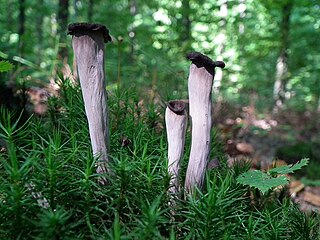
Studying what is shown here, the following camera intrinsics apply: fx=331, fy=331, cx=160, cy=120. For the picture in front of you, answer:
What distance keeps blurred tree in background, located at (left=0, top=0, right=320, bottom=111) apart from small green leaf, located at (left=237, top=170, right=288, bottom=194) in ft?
2.87

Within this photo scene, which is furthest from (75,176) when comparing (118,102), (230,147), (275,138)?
(275,138)

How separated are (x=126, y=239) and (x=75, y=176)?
41 cm

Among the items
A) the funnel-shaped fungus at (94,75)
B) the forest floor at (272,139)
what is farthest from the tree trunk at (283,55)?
the funnel-shaped fungus at (94,75)

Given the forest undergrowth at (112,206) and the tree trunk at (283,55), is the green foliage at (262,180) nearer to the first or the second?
the forest undergrowth at (112,206)

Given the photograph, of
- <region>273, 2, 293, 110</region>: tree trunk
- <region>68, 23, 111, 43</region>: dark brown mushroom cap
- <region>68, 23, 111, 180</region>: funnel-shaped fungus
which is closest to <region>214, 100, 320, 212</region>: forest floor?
<region>273, 2, 293, 110</region>: tree trunk

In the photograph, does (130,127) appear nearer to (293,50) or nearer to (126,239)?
(126,239)

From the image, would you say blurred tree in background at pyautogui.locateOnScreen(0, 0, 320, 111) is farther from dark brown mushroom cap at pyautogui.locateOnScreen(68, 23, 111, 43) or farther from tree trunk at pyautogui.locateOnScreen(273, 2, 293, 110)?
dark brown mushroom cap at pyautogui.locateOnScreen(68, 23, 111, 43)

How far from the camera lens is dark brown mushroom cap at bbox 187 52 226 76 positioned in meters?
1.38

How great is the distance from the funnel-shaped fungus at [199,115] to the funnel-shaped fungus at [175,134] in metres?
0.07

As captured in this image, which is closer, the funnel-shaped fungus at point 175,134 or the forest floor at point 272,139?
the funnel-shaped fungus at point 175,134

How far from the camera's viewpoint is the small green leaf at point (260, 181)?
1607mm

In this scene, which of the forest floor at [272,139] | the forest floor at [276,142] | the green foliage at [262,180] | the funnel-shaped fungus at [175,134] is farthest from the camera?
the forest floor at [276,142]

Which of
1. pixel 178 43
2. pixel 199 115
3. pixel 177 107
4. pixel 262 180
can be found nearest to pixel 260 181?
pixel 262 180

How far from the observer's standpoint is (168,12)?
24.2ft
